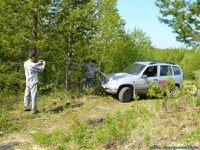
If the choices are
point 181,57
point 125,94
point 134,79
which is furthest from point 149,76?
point 181,57

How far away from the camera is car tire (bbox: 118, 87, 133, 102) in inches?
567

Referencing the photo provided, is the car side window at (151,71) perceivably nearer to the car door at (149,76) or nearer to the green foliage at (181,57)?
the car door at (149,76)

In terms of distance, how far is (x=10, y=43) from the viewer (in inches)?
537

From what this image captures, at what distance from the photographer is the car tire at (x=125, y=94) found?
14.4m

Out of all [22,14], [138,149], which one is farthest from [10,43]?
[138,149]

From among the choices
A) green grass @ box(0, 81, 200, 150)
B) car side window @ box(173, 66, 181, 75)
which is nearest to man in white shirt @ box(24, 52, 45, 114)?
green grass @ box(0, 81, 200, 150)

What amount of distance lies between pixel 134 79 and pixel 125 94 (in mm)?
764

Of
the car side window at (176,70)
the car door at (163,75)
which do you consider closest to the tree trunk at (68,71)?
the car door at (163,75)

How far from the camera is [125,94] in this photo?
1446 centimetres

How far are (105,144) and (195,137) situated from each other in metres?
1.72

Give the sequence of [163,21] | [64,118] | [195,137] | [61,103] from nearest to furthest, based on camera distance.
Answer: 1. [195,137]
2. [64,118]
3. [61,103]
4. [163,21]

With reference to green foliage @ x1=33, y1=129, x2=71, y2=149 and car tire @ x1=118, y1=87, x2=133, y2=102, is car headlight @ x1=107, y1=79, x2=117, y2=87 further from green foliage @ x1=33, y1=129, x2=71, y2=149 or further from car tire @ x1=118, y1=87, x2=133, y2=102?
green foliage @ x1=33, y1=129, x2=71, y2=149

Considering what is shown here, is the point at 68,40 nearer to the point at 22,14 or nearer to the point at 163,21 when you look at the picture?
the point at 22,14

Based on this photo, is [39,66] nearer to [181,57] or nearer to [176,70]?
[176,70]
